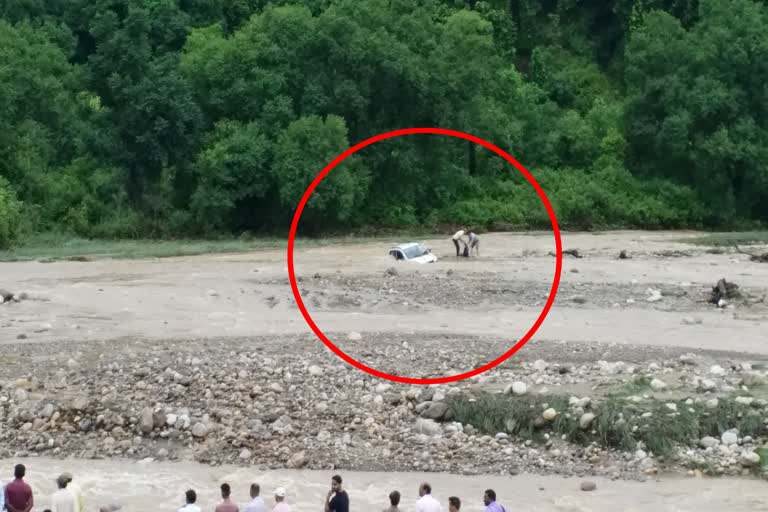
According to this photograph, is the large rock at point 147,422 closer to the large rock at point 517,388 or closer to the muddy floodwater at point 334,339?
the muddy floodwater at point 334,339

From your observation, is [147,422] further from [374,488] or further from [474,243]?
[474,243]

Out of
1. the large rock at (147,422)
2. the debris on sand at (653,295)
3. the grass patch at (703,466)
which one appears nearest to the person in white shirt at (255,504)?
the large rock at (147,422)

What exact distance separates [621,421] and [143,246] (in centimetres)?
2594

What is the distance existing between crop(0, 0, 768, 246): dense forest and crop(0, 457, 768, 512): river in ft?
80.1

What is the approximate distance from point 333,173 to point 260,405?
24.0 m

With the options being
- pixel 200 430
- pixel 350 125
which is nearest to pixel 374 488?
pixel 200 430

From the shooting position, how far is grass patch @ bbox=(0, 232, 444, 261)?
36031mm

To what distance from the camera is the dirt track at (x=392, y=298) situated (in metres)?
22.8

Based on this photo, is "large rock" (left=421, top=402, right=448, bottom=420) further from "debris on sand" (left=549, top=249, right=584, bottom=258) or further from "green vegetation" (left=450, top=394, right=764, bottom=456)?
"debris on sand" (left=549, top=249, right=584, bottom=258)

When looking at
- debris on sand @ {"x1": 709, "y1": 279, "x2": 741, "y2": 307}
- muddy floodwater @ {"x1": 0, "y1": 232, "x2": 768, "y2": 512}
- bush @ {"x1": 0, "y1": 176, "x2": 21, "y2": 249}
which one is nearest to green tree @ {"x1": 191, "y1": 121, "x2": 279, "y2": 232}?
muddy floodwater @ {"x1": 0, "y1": 232, "x2": 768, "y2": 512}

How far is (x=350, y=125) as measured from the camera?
4278cm

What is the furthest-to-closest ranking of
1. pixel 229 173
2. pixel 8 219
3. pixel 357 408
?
1. pixel 229 173
2. pixel 8 219
3. pixel 357 408

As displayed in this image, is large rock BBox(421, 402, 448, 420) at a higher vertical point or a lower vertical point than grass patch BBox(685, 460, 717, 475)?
higher

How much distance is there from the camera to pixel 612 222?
4684 cm
